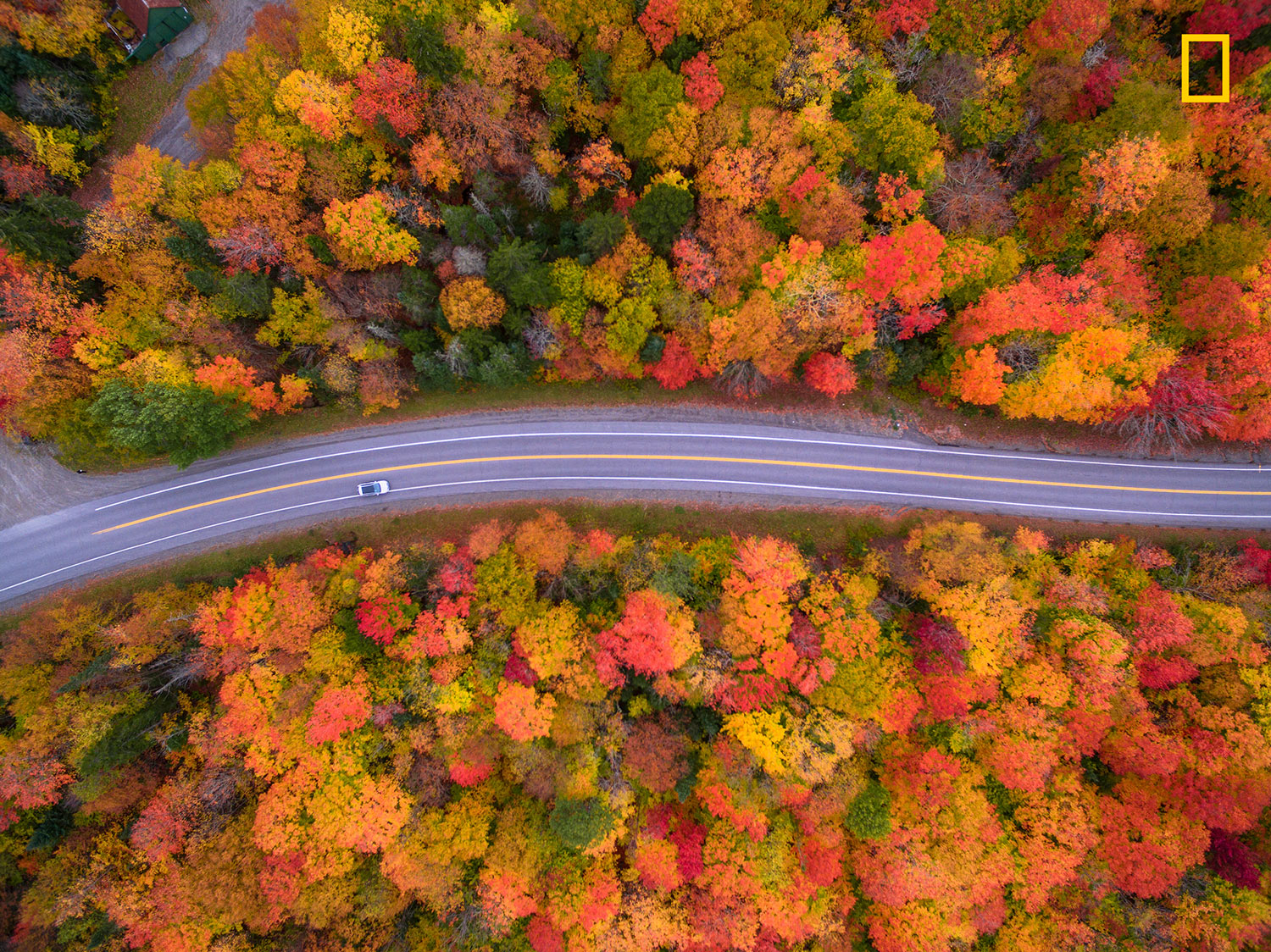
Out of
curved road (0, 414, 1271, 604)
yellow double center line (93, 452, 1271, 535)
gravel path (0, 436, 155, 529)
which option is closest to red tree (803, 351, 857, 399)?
curved road (0, 414, 1271, 604)

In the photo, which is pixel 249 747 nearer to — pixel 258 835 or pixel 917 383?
pixel 258 835

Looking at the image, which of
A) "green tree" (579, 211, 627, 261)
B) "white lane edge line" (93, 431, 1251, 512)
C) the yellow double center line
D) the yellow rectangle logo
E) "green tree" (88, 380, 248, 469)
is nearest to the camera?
"green tree" (579, 211, 627, 261)

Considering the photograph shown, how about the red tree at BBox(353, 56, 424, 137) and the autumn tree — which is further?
the autumn tree

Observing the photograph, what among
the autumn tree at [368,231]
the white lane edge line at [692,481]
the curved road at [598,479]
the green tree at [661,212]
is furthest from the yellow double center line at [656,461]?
the green tree at [661,212]

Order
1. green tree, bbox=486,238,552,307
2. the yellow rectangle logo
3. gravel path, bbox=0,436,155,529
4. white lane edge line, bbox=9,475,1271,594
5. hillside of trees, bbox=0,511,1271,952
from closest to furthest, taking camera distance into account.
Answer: green tree, bbox=486,238,552,307, the yellow rectangle logo, hillside of trees, bbox=0,511,1271,952, gravel path, bbox=0,436,155,529, white lane edge line, bbox=9,475,1271,594

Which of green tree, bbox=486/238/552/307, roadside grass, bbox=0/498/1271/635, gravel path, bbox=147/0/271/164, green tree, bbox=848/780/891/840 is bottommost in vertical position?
green tree, bbox=848/780/891/840

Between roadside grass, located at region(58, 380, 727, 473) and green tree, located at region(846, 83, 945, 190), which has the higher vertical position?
green tree, located at region(846, 83, 945, 190)

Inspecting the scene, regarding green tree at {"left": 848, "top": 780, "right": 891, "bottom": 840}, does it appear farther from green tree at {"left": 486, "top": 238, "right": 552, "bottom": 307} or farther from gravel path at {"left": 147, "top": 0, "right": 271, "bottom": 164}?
gravel path at {"left": 147, "top": 0, "right": 271, "bottom": 164}

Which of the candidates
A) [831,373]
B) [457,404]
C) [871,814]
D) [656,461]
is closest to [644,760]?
[871,814]

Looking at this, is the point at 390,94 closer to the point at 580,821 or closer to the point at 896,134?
the point at 896,134
